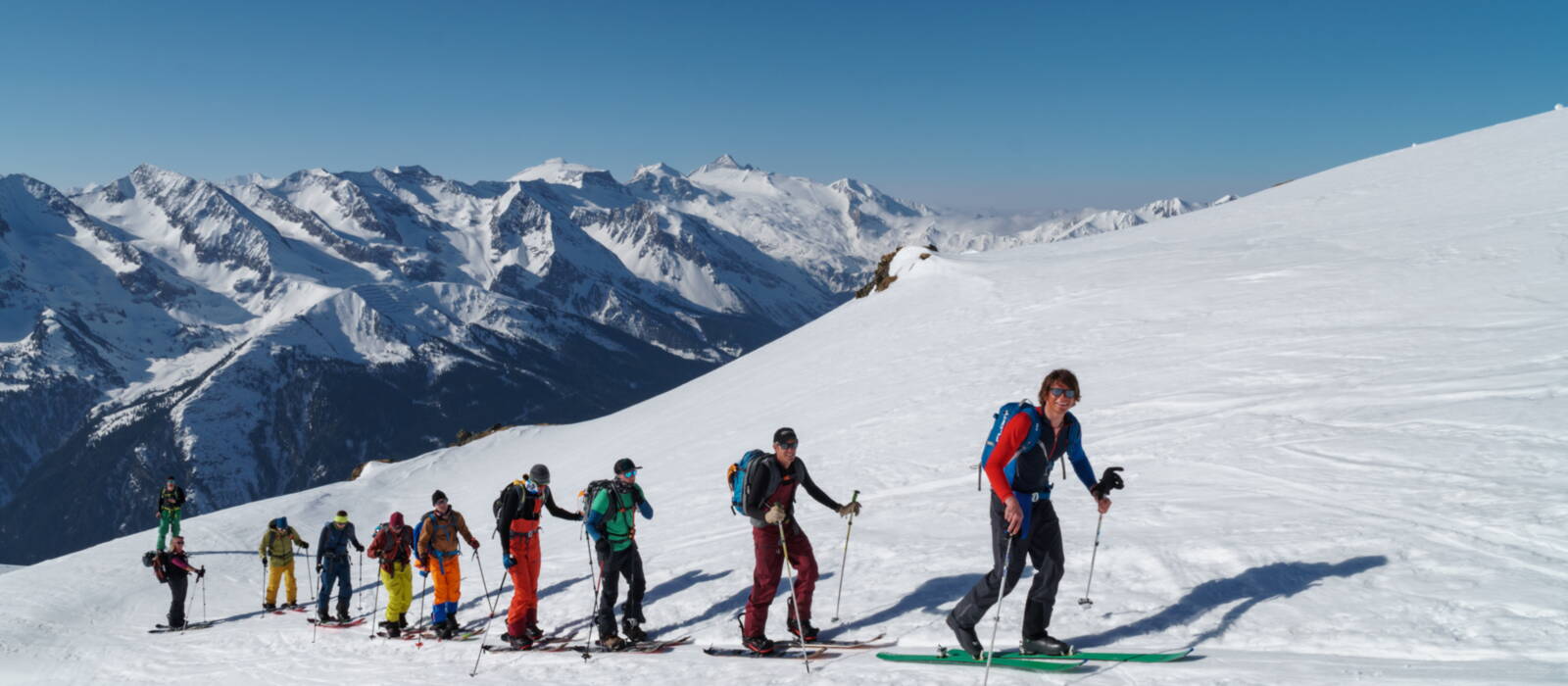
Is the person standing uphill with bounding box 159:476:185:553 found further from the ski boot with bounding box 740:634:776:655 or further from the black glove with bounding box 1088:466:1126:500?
the black glove with bounding box 1088:466:1126:500

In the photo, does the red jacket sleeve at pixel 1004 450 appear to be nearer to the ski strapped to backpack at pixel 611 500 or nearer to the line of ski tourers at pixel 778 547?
the line of ski tourers at pixel 778 547

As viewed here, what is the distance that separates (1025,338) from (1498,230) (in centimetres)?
1382

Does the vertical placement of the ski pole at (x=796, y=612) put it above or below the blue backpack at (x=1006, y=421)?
below

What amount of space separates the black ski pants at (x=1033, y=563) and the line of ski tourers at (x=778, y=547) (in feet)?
0.04

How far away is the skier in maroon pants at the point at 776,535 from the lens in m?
9.06

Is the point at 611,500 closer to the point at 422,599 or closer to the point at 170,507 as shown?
the point at 422,599

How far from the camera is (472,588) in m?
17.4

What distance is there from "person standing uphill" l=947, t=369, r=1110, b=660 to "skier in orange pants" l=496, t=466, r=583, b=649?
6.27 meters

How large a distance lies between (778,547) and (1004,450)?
329cm

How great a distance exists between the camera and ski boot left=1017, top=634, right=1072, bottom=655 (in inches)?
301

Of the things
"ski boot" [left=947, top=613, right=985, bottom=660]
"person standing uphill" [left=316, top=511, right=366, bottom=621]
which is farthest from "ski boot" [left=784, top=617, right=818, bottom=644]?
"person standing uphill" [left=316, top=511, right=366, bottom=621]

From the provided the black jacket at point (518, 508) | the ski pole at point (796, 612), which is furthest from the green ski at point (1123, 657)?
the black jacket at point (518, 508)

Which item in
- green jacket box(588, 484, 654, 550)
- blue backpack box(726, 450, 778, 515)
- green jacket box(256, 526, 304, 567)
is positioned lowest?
green jacket box(256, 526, 304, 567)

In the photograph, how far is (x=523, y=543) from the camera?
Result: 1212cm
